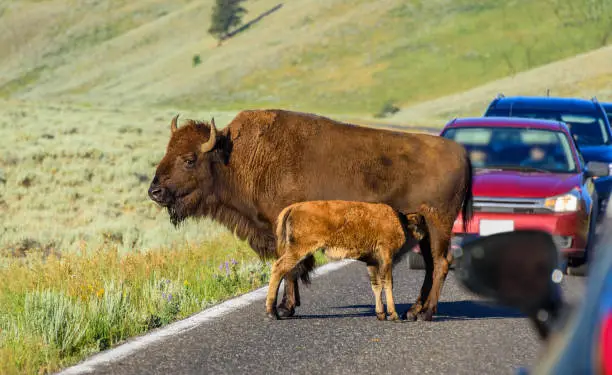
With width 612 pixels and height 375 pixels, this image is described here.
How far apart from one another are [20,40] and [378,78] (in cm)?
8653

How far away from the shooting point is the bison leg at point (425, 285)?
337 inches

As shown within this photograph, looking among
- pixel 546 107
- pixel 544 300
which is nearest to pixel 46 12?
pixel 546 107

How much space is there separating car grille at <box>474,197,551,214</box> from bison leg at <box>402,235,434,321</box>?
2.25 metres

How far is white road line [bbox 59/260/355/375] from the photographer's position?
21.6ft

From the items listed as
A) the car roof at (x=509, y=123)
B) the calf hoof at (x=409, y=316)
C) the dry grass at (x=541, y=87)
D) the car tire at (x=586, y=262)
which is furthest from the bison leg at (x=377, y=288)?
the dry grass at (x=541, y=87)

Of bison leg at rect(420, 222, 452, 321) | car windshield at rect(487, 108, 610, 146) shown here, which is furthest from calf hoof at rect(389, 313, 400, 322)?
car windshield at rect(487, 108, 610, 146)

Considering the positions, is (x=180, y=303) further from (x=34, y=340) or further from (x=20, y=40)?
(x=20, y=40)

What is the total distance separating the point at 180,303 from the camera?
896 centimetres

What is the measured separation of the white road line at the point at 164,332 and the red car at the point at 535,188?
2354mm

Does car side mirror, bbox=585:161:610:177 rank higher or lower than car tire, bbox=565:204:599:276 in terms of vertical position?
higher

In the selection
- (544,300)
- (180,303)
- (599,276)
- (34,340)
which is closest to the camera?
(599,276)

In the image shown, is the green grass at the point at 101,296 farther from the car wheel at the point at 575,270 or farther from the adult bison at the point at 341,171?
the car wheel at the point at 575,270

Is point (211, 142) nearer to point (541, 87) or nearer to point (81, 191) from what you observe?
point (81, 191)

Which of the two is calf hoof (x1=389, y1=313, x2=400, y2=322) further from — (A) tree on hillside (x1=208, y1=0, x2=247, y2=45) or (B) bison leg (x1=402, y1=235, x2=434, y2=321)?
(A) tree on hillside (x1=208, y1=0, x2=247, y2=45)
